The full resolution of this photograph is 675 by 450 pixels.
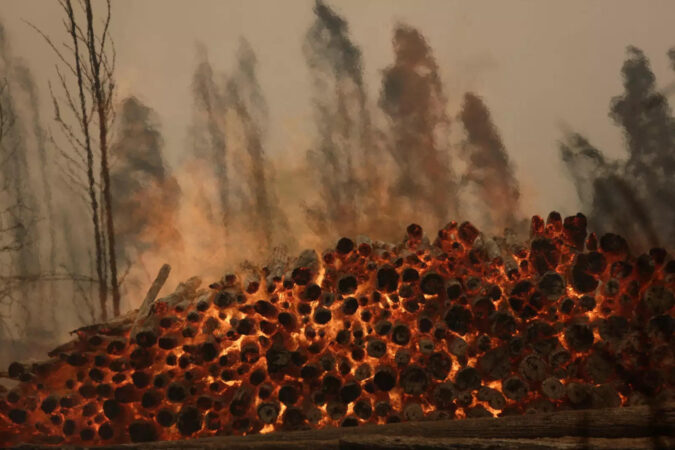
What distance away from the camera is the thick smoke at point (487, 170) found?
14.2 ft

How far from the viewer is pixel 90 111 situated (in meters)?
→ 4.90

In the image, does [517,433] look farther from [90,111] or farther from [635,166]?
[90,111]

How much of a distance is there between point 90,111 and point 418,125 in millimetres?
2357

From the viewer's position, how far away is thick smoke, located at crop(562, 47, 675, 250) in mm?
3678

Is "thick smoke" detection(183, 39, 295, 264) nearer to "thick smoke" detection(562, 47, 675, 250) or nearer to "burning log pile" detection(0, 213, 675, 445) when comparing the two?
"burning log pile" detection(0, 213, 675, 445)

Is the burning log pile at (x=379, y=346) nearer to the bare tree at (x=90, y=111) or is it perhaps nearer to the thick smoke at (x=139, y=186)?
the thick smoke at (x=139, y=186)

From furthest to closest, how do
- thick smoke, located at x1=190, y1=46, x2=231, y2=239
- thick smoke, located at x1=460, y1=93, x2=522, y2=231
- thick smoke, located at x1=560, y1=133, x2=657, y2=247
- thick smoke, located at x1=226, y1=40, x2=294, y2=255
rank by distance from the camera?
thick smoke, located at x1=190, y1=46, x2=231, y2=239
thick smoke, located at x1=226, y1=40, x2=294, y2=255
thick smoke, located at x1=460, y1=93, x2=522, y2=231
thick smoke, located at x1=560, y1=133, x2=657, y2=247

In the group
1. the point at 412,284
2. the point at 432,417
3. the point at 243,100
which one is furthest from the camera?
the point at 243,100

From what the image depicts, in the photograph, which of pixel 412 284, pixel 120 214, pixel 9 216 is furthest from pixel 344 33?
pixel 9 216

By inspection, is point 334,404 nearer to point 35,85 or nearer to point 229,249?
point 229,249

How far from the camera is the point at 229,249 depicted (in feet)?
15.3

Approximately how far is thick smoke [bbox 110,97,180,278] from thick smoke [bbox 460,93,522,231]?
6.77 feet

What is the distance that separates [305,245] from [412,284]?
5.77 ft

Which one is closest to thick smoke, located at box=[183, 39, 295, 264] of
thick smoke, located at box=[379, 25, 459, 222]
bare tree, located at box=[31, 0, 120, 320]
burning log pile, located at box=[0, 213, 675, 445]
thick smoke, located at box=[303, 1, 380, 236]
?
thick smoke, located at box=[303, 1, 380, 236]
